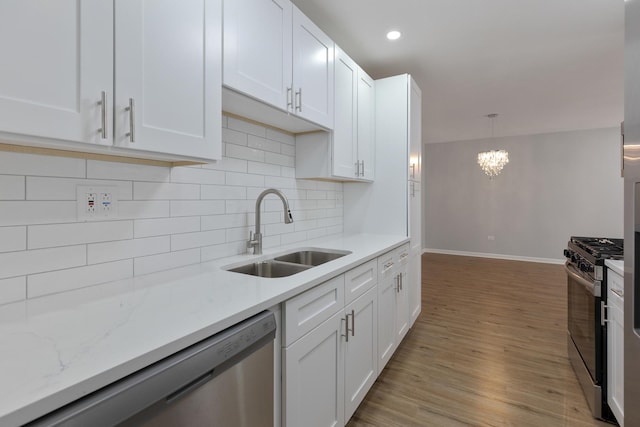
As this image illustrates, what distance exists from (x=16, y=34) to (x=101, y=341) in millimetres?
772

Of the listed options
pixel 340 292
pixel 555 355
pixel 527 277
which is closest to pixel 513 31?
pixel 340 292

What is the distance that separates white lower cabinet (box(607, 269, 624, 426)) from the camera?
1573 millimetres

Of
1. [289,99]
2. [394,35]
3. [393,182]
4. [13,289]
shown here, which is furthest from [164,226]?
[394,35]

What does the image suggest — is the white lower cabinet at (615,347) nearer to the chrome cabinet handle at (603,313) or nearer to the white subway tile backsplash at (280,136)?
the chrome cabinet handle at (603,313)

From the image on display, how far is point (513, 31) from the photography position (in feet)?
7.88

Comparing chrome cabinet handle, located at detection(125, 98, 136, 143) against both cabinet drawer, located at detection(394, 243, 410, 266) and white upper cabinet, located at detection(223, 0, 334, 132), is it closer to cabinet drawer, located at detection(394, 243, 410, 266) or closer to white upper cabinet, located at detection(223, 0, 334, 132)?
white upper cabinet, located at detection(223, 0, 334, 132)

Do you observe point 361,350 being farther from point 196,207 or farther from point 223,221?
point 196,207

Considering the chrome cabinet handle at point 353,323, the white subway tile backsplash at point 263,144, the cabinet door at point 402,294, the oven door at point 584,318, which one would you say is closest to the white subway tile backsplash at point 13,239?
A: the white subway tile backsplash at point 263,144

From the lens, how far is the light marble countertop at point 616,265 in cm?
156

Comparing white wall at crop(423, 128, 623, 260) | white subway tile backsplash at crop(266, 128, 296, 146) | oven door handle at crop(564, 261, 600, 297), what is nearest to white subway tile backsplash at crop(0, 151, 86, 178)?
white subway tile backsplash at crop(266, 128, 296, 146)

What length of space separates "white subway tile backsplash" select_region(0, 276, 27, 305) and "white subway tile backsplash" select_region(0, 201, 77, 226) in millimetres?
178

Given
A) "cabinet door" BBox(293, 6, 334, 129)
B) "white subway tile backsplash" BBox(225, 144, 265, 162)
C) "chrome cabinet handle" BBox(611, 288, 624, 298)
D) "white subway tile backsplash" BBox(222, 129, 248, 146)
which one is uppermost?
"cabinet door" BBox(293, 6, 334, 129)

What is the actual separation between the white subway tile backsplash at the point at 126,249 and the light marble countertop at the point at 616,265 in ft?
7.35

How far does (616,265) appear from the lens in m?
1.63
